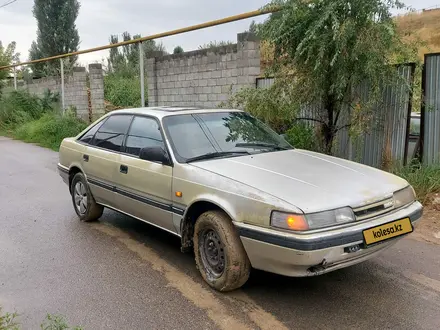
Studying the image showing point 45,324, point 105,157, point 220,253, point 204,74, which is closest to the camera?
point 45,324

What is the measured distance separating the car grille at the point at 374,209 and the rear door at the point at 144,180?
1.76m

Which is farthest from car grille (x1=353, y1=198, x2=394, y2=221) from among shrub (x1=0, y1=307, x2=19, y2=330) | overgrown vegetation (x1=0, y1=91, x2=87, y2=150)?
overgrown vegetation (x1=0, y1=91, x2=87, y2=150)

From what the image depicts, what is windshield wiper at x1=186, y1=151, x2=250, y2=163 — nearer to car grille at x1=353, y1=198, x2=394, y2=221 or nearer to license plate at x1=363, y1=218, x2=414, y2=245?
car grille at x1=353, y1=198, x2=394, y2=221

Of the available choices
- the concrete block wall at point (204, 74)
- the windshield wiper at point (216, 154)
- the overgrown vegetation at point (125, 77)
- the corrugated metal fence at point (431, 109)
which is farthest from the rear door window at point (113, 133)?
the overgrown vegetation at point (125, 77)

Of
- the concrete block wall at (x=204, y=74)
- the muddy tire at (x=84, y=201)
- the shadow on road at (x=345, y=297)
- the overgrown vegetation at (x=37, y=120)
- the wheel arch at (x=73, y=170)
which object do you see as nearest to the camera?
the shadow on road at (x=345, y=297)

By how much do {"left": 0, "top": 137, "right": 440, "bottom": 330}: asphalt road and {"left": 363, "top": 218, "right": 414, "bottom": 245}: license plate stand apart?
0.56m

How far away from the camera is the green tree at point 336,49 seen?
5754mm

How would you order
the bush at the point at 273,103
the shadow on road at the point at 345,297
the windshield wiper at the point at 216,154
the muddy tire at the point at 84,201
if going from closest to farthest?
the shadow on road at the point at 345,297 < the windshield wiper at the point at 216,154 < the muddy tire at the point at 84,201 < the bush at the point at 273,103

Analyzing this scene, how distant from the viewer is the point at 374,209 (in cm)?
343

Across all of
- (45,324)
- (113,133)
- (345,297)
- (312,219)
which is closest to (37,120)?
(113,133)

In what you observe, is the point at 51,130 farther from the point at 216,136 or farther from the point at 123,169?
the point at 216,136

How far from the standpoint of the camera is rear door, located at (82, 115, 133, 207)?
5094mm

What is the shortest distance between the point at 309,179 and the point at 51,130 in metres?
13.7

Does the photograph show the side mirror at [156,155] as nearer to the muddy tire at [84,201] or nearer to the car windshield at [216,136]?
the car windshield at [216,136]
